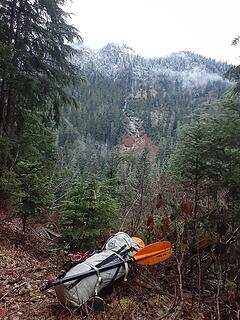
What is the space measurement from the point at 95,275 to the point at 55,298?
0.81m

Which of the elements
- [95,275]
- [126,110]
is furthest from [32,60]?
[126,110]

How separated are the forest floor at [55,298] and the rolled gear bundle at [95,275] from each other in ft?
0.62

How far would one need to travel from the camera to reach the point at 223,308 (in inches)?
171

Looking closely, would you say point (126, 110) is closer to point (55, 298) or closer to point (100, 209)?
point (100, 209)

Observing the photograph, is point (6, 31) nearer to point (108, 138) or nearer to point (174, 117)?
point (108, 138)

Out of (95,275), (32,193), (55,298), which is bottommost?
(55,298)

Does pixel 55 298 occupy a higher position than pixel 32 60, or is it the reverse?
pixel 32 60

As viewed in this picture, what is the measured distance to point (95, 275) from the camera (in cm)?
441

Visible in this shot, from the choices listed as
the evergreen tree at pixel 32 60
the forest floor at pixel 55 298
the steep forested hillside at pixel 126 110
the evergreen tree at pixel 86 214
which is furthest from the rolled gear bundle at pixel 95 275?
the steep forested hillside at pixel 126 110

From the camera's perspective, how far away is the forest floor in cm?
429

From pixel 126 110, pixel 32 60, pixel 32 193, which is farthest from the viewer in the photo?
pixel 126 110

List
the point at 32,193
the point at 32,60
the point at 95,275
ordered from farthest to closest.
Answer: the point at 32,60 → the point at 32,193 → the point at 95,275

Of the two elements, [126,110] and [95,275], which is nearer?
[95,275]

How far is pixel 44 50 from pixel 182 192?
241 inches
